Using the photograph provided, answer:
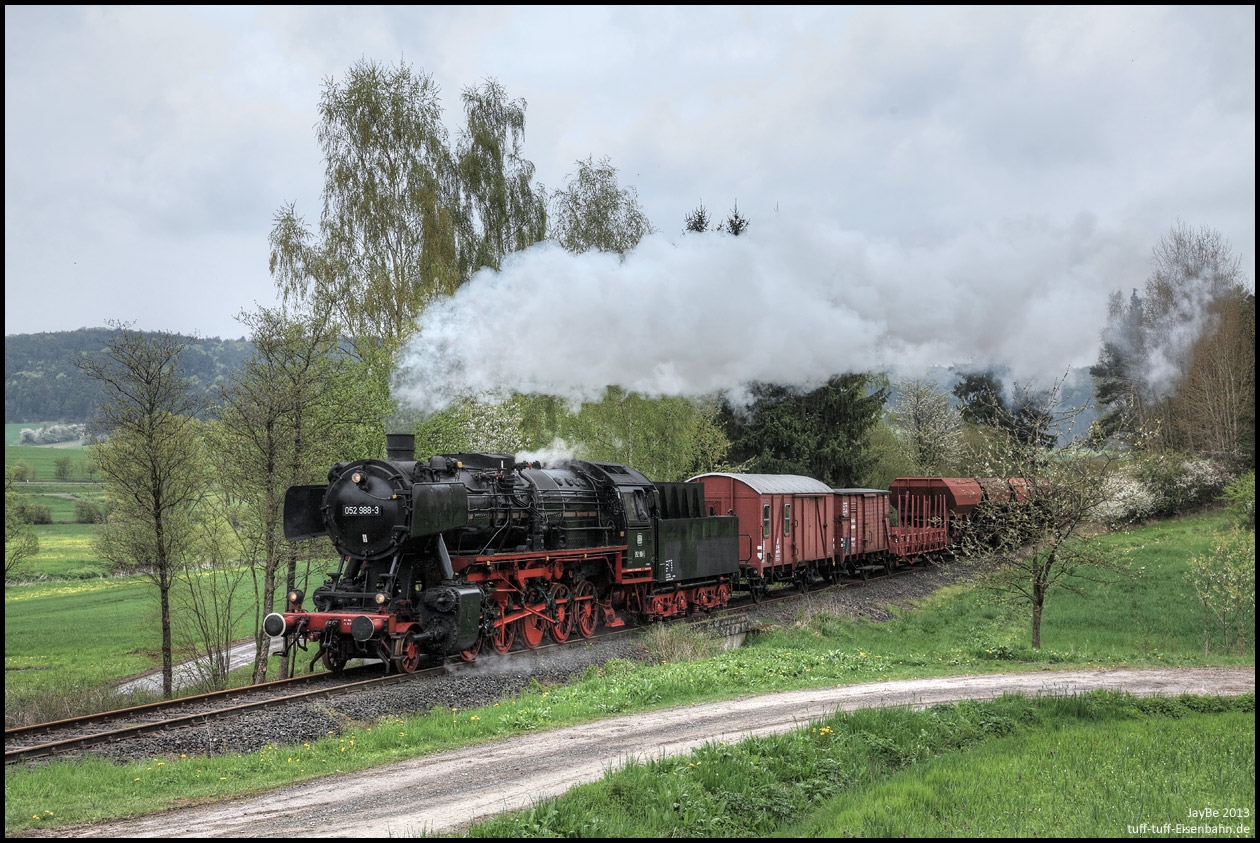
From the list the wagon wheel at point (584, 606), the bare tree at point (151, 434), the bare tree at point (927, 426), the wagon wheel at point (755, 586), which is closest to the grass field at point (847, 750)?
the wagon wheel at point (755, 586)

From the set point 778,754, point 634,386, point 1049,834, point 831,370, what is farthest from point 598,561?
point 1049,834

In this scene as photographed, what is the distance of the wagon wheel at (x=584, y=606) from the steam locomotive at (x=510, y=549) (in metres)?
0.04

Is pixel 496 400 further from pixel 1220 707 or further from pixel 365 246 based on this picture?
pixel 1220 707

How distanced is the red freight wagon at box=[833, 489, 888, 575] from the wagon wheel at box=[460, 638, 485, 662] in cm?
1525

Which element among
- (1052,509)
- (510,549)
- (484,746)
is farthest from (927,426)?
(484,746)

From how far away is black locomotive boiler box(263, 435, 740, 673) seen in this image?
1337cm

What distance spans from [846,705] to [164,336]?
51.2 ft

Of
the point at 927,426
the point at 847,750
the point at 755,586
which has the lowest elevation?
the point at 755,586

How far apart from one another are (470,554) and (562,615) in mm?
3303

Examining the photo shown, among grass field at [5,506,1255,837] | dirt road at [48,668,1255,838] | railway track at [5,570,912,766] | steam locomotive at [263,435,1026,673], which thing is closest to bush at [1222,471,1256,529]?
grass field at [5,506,1255,837]

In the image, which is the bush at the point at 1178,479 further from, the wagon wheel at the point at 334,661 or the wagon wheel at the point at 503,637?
the wagon wheel at the point at 334,661

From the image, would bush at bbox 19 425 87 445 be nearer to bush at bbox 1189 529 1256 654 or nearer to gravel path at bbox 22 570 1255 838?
gravel path at bbox 22 570 1255 838

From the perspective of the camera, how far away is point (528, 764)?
28.9 feet

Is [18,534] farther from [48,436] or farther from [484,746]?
[48,436]
